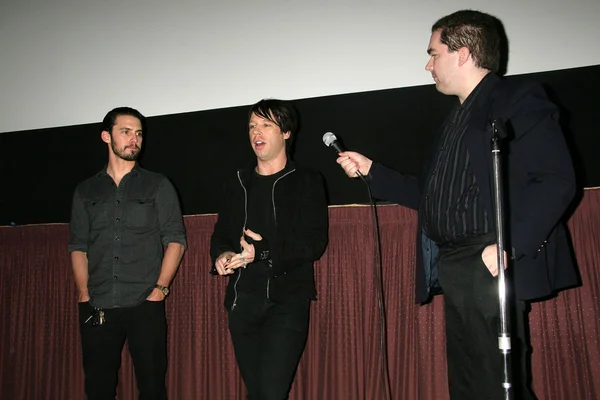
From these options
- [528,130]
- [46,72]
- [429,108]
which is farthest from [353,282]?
[46,72]

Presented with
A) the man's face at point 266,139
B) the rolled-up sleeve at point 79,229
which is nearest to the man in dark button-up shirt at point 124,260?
the rolled-up sleeve at point 79,229

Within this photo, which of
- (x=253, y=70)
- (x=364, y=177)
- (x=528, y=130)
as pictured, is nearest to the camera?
(x=528, y=130)

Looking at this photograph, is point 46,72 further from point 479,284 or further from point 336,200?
point 479,284

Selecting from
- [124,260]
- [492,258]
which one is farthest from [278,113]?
[492,258]

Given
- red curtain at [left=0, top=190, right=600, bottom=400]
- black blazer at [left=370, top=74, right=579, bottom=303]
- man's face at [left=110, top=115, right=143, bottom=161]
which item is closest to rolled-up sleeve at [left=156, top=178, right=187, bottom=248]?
man's face at [left=110, top=115, right=143, bottom=161]

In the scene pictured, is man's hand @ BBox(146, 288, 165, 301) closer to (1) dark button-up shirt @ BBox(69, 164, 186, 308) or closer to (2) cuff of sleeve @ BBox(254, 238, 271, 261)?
(1) dark button-up shirt @ BBox(69, 164, 186, 308)

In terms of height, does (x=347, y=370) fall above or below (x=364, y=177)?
below

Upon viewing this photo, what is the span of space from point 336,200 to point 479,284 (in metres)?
1.43

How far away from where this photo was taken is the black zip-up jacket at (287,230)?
2123 mm

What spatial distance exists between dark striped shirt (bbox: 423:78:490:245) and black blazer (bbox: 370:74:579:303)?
0.05 m

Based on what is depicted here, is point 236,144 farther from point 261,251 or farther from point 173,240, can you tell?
point 261,251

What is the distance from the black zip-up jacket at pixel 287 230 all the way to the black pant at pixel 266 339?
0.06 meters

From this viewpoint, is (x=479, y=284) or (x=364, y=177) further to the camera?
(x=364, y=177)

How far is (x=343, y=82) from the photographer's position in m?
3.10
